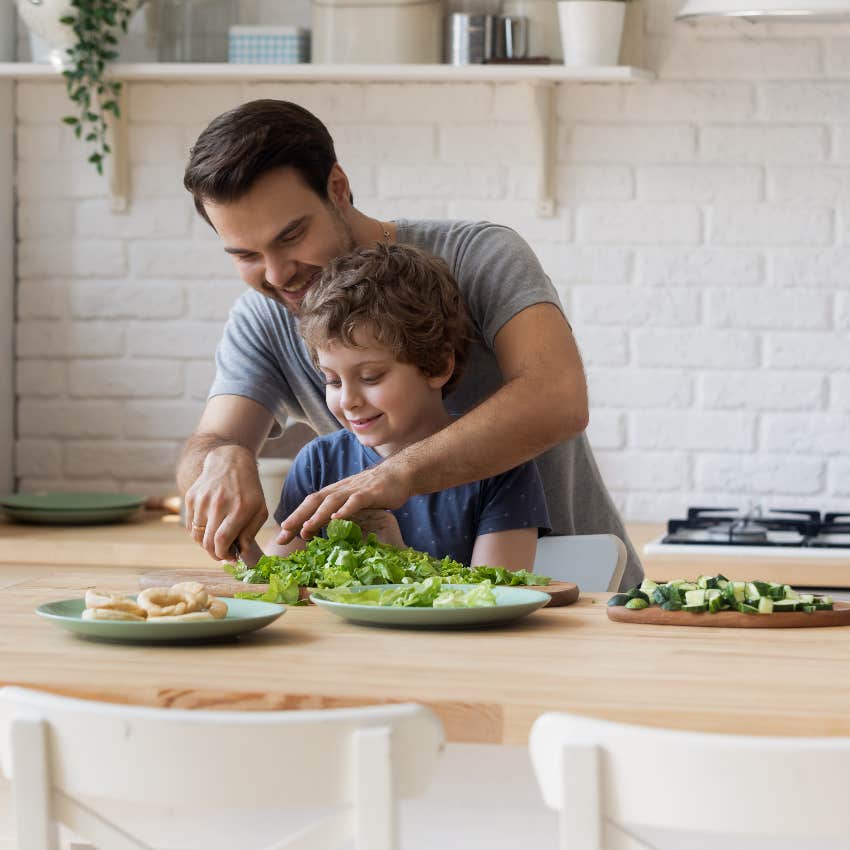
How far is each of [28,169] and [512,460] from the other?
192 cm

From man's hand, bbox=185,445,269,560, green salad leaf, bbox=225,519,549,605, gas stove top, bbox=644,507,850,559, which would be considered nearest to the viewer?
green salad leaf, bbox=225,519,549,605

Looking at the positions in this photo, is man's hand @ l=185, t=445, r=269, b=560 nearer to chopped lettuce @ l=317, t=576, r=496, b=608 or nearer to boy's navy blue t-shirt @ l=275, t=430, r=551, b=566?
boy's navy blue t-shirt @ l=275, t=430, r=551, b=566

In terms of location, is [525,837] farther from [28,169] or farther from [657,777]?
[28,169]

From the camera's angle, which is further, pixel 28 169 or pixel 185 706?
pixel 28 169

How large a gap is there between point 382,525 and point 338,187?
552 mm

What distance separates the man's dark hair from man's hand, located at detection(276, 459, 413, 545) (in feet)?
1.65

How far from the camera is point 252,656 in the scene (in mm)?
1312

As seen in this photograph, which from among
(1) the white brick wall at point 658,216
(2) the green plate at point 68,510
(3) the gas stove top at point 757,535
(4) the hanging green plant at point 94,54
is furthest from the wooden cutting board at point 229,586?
(4) the hanging green plant at point 94,54

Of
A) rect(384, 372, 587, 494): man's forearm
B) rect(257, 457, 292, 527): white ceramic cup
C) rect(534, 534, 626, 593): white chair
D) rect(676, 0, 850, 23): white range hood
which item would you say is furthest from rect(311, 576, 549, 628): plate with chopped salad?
rect(257, 457, 292, 527): white ceramic cup

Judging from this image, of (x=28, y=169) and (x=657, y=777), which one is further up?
(x=28, y=169)

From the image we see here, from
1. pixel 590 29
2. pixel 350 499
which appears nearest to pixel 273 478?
pixel 590 29

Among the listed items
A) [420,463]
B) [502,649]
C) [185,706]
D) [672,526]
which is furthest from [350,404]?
[672,526]

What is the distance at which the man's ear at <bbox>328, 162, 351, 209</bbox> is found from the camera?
6.98 feet

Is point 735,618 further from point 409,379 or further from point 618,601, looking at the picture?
point 409,379
